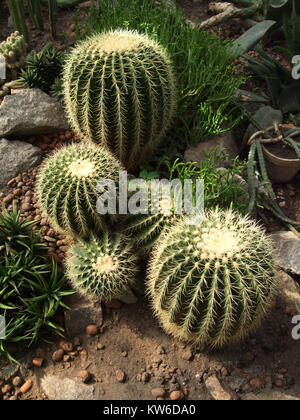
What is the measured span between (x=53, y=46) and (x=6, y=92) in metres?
0.66

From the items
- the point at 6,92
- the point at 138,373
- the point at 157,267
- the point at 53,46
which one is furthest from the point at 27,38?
the point at 138,373

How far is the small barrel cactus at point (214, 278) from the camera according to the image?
6.43 ft

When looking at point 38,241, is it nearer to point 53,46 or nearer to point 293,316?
point 293,316

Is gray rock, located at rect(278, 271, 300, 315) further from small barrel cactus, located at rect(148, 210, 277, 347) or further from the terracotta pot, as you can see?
the terracotta pot

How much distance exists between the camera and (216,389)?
2.22 meters

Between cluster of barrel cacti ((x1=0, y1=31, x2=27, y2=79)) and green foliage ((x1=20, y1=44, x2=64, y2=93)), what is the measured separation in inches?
4.7

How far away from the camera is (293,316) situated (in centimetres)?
254

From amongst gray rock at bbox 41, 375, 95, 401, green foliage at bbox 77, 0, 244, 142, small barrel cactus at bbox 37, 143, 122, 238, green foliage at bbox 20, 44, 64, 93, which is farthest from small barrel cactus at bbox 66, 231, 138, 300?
green foliage at bbox 20, 44, 64, 93

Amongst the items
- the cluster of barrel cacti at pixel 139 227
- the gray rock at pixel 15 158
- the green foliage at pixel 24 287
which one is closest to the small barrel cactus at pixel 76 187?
the cluster of barrel cacti at pixel 139 227

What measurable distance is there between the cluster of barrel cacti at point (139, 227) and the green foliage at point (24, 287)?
166mm

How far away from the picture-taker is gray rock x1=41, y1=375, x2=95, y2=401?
2.19 m

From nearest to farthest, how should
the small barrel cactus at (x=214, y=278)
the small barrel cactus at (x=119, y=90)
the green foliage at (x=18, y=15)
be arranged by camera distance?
the small barrel cactus at (x=214, y=278), the small barrel cactus at (x=119, y=90), the green foliage at (x=18, y=15)

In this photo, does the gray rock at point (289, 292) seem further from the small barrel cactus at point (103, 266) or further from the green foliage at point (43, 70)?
the green foliage at point (43, 70)

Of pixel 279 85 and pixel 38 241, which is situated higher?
pixel 279 85
